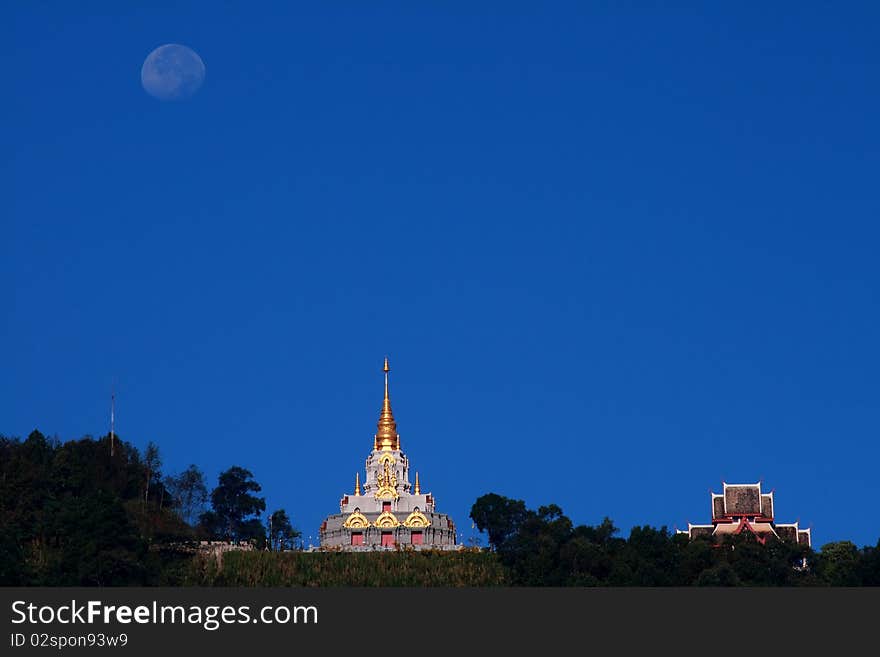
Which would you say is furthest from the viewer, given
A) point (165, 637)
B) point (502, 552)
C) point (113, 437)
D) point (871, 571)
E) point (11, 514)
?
point (113, 437)

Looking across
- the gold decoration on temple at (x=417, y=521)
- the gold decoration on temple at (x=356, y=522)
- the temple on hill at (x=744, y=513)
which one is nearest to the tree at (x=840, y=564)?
the temple on hill at (x=744, y=513)

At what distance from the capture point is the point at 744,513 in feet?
493

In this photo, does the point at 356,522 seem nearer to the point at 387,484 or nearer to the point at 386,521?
the point at 386,521

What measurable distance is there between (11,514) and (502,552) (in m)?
34.0

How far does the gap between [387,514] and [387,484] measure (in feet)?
25.9

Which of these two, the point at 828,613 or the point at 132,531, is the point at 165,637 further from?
the point at 132,531

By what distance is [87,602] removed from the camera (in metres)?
70.2

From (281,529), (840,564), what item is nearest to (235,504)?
(281,529)

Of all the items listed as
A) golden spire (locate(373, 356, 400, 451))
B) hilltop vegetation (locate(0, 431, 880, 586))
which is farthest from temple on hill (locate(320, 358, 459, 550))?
hilltop vegetation (locate(0, 431, 880, 586))

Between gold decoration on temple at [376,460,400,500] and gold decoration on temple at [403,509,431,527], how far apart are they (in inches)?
193

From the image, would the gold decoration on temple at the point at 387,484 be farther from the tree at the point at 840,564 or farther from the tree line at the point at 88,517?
the tree at the point at 840,564

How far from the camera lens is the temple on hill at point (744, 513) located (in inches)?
5797

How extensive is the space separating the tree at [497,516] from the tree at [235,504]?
23.1 meters

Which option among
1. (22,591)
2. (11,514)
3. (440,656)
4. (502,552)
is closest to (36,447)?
(11,514)
